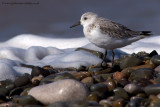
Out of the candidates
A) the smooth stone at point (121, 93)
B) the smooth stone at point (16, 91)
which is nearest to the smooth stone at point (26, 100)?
the smooth stone at point (16, 91)

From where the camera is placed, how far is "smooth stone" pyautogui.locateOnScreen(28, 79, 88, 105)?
4055 millimetres

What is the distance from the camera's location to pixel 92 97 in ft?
13.2

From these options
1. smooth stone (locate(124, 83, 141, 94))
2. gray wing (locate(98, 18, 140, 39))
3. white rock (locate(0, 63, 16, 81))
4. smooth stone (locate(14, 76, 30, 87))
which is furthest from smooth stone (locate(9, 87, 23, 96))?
gray wing (locate(98, 18, 140, 39))

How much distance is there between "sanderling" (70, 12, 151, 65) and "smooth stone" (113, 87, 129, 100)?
1.59 metres

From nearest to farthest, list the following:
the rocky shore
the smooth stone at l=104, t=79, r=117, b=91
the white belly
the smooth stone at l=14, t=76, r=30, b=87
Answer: the rocky shore → the smooth stone at l=104, t=79, r=117, b=91 → the smooth stone at l=14, t=76, r=30, b=87 → the white belly

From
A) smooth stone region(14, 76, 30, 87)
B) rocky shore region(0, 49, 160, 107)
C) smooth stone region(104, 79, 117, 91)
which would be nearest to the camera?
rocky shore region(0, 49, 160, 107)

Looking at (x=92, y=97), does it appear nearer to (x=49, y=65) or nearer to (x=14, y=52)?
(x=49, y=65)

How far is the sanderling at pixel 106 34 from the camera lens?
5.68 m

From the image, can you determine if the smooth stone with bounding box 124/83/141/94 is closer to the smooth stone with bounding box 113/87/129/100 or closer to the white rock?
the smooth stone with bounding box 113/87/129/100

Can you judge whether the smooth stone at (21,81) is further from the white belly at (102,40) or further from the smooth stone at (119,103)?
the smooth stone at (119,103)

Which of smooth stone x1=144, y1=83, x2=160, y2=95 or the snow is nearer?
smooth stone x1=144, y1=83, x2=160, y2=95

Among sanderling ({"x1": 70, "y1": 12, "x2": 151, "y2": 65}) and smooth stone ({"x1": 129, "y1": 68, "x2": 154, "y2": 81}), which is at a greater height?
A: sanderling ({"x1": 70, "y1": 12, "x2": 151, "y2": 65})

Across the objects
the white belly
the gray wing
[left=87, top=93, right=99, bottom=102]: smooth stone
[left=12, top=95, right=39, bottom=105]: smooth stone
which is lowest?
[left=12, top=95, right=39, bottom=105]: smooth stone

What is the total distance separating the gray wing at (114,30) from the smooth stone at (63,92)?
68.5 inches
